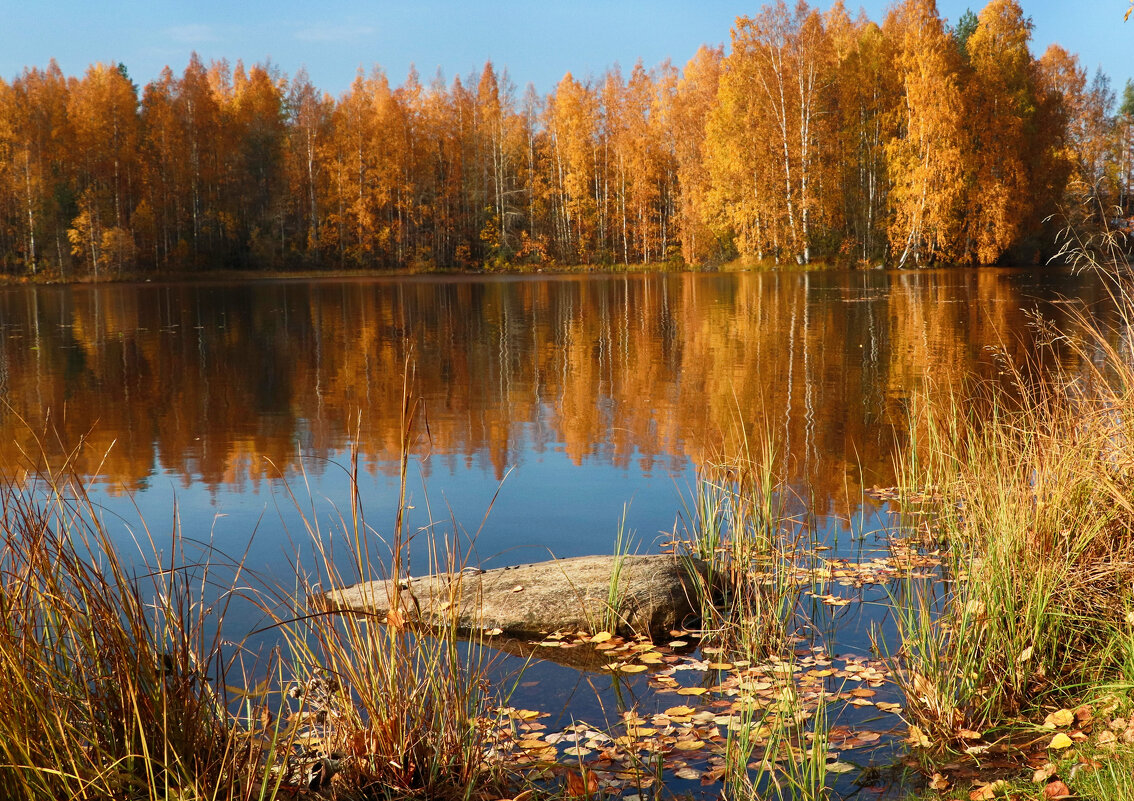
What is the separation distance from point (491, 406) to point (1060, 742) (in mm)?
7834

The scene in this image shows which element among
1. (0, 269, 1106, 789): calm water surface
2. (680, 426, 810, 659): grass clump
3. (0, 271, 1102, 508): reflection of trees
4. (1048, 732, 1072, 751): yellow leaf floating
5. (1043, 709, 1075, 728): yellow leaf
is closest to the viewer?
(1048, 732, 1072, 751): yellow leaf floating

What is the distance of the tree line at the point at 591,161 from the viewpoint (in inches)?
1414

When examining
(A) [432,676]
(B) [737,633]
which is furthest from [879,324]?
(A) [432,676]

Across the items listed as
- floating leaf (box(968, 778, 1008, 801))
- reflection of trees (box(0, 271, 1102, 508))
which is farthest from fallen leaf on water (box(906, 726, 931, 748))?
reflection of trees (box(0, 271, 1102, 508))

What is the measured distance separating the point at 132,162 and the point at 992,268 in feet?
126

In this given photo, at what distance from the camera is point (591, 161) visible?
47.7 metres

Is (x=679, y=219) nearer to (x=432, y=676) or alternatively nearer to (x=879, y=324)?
(x=879, y=324)

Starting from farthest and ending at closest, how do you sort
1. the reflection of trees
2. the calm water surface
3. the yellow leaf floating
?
the reflection of trees, the calm water surface, the yellow leaf floating

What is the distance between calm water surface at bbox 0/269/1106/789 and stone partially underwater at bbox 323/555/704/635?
0.48m

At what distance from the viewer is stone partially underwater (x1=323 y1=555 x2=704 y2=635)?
4316mm

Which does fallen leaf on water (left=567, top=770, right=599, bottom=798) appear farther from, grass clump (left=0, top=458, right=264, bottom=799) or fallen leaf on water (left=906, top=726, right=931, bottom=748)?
fallen leaf on water (left=906, top=726, right=931, bottom=748)

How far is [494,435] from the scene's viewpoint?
8781mm

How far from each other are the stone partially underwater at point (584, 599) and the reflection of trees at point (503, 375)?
1.53 metres

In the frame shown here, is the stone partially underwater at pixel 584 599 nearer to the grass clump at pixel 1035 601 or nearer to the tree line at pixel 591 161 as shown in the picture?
the grass clump at pixel 1035 601
